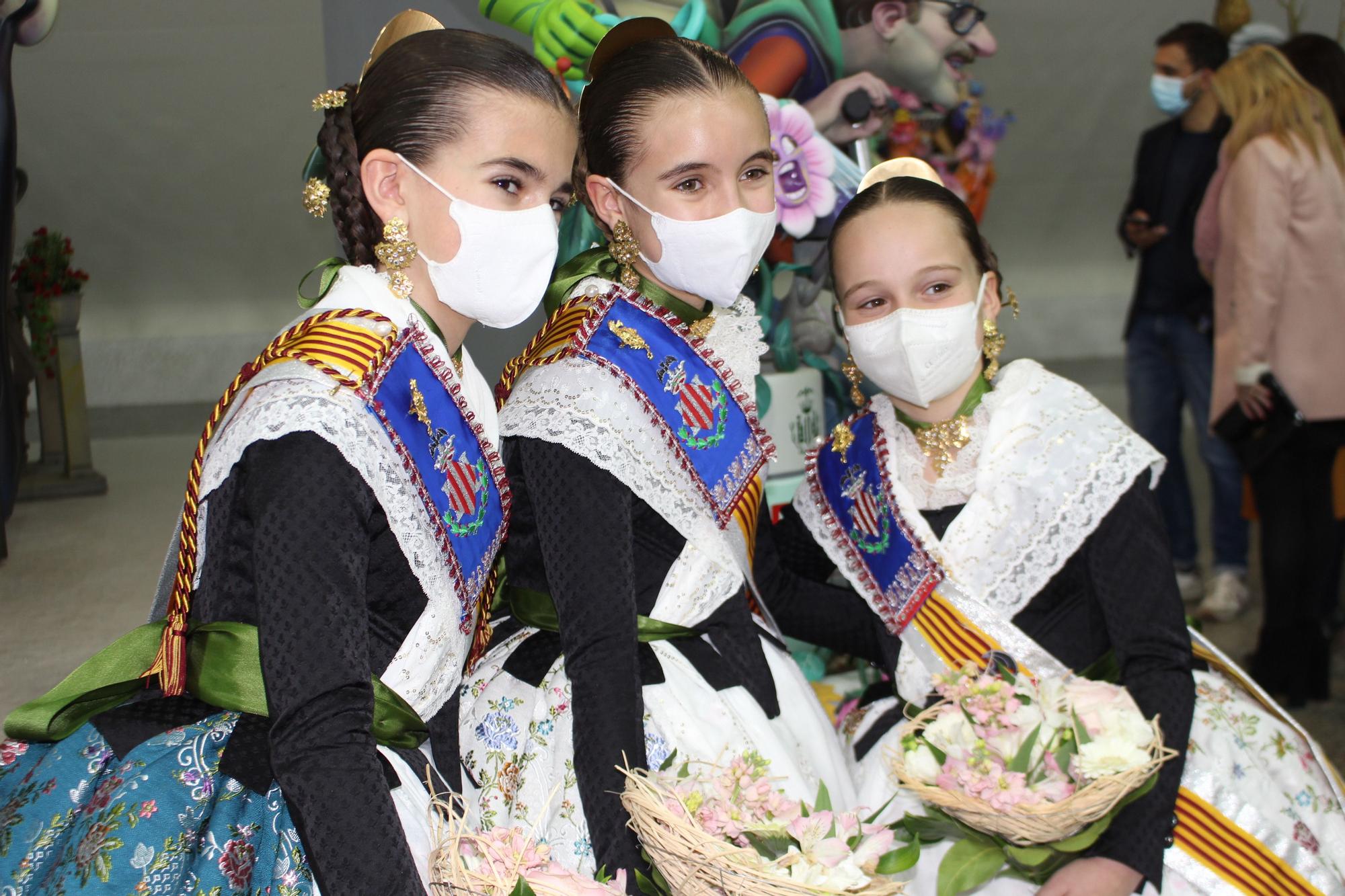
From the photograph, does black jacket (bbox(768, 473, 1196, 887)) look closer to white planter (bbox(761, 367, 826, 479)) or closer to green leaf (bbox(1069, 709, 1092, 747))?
green leaf (bbox(1069, 709, 1092, 747))

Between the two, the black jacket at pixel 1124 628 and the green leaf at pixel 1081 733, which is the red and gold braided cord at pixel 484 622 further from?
the green leaf at pixel 1081 733

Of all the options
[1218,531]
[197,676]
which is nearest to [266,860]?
[197,676]

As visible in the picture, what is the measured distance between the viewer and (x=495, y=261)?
1279 mm

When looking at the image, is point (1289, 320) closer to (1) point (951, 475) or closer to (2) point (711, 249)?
(1) point (951, 475)

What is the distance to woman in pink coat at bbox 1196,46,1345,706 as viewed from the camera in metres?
3.32

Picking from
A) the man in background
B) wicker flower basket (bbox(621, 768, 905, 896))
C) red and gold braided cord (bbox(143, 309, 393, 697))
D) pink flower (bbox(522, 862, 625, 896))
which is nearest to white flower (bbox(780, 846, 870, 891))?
wicker flower basket (bbox(621, 768, 905, 896))

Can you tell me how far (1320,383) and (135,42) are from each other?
4.50 metres

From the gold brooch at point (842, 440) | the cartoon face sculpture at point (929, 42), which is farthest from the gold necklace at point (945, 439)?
the cartoon face sculpture at point (929, 42)

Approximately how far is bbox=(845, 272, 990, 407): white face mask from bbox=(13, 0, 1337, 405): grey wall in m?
3.79

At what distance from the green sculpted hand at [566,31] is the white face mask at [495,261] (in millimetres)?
910

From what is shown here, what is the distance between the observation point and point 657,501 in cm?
143

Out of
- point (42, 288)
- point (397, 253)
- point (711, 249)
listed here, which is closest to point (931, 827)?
point (711, 249)

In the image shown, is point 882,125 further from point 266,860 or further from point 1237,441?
point 266,860

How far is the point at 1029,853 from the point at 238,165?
580 centimetres
